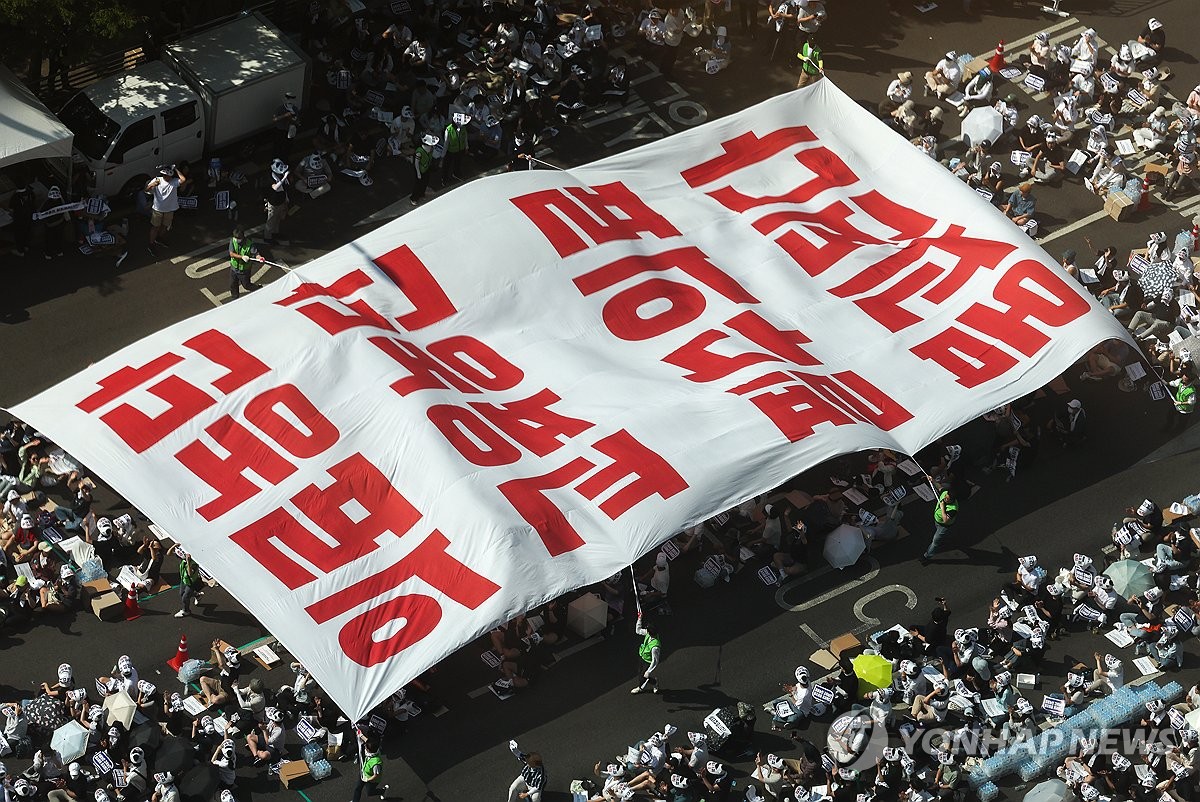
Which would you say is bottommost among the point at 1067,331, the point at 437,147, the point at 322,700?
the point at 322,700

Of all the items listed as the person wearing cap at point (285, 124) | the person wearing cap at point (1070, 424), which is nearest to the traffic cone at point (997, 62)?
the person wearing cap at point (1070, 424)

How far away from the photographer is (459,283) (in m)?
33.4

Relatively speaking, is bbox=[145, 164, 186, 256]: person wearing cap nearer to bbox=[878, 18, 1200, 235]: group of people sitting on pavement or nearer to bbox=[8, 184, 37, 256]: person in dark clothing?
bbox=[8, 184, 37, 256]: person in dark clothing

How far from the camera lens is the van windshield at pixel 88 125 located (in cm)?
3972

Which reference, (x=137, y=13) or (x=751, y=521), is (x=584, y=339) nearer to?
(x=751, y=521)

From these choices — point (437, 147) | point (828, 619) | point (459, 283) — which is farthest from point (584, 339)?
point (437, 147)

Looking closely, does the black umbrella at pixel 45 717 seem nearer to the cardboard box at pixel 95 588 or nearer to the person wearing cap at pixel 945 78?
the cardboard box at pixel 95 588

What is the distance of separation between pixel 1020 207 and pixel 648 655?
17.0 meters

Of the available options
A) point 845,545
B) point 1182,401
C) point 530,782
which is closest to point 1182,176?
point 1182,401

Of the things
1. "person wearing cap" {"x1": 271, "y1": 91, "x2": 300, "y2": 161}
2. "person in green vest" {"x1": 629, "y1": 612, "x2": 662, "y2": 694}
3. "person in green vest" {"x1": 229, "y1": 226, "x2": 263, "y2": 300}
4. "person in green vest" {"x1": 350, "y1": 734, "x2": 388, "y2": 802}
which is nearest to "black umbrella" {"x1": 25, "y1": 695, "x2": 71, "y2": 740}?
"person in green vest" {"x1": 350, "y1": 734, "x2": 388, "y2": 802}

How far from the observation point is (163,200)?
39375 mm

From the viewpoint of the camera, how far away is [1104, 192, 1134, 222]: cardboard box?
43656mm

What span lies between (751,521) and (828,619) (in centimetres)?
258

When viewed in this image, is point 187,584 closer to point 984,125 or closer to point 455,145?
point 455,145
